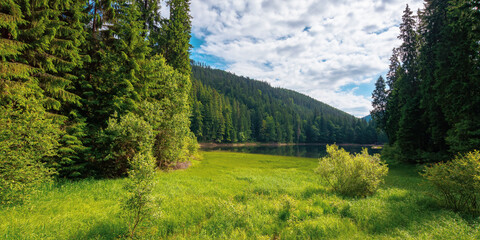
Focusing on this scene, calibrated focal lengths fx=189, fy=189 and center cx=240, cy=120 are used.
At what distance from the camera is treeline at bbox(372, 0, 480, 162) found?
18703mm

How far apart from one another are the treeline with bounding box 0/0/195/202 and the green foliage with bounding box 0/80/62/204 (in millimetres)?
50

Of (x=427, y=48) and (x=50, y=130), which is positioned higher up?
(x=427, y=48)

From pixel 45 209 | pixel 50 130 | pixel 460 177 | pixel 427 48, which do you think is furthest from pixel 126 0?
pixel 427 48

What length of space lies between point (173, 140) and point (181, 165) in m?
5.66

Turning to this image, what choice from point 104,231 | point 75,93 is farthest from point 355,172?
point 75,93

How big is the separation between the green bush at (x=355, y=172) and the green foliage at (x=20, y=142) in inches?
675

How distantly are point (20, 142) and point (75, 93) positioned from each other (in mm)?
7503

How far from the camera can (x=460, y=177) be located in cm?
913

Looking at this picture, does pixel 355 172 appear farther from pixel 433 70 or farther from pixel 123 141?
pixel 433 70

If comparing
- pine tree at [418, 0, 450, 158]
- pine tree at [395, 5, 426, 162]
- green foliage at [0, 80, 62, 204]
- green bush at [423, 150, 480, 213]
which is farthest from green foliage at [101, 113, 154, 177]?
pine tree at [395, 5, 426, 162]

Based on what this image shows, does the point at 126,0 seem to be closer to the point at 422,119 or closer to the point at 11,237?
the point at 11,237

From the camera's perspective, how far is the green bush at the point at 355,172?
12.2 meters

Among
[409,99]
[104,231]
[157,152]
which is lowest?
[104,231]

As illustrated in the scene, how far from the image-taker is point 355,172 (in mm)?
12547
